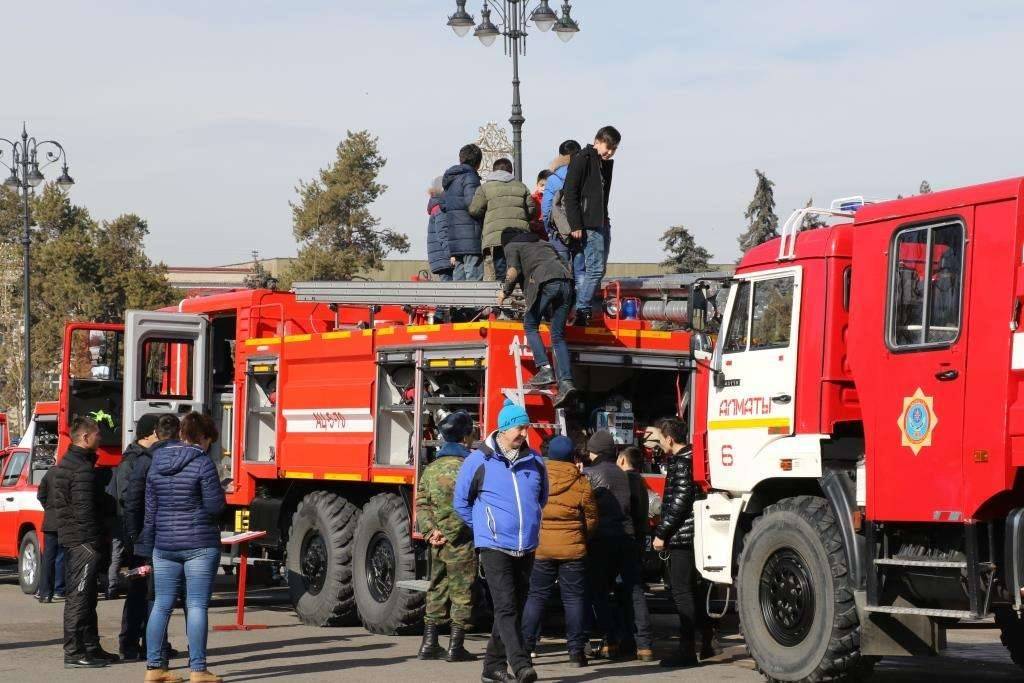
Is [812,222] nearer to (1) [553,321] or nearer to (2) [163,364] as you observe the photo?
(1) [553,321]

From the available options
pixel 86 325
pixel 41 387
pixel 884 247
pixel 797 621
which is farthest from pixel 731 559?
pixel 41 387

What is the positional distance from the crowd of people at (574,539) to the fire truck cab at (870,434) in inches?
24.4

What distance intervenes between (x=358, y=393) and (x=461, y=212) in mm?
1976

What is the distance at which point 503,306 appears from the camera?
12805 mm

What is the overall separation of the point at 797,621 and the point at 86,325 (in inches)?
414

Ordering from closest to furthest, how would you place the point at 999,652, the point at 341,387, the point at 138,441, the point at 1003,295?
the point at 1003,295 → the point at 138,441 → the point at 999,652 → the point at 341,387

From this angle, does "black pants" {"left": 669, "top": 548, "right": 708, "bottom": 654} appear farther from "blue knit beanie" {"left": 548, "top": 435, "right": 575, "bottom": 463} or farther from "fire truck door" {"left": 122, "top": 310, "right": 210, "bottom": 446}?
"fire truck door" {"left": 122, "top": 310, "right": 210, "bottom": 446}

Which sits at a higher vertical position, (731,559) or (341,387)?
(341,387)

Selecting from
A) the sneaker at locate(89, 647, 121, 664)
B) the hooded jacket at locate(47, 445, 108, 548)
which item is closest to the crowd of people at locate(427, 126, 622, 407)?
the hooded jacket at locate(47, 445, 108, 548)

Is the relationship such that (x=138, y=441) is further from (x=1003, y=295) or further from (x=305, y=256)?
(x=305, y=256)

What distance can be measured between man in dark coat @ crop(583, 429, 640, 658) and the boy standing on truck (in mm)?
985

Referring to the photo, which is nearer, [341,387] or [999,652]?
[999,652]

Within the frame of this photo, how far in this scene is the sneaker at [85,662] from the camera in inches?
453

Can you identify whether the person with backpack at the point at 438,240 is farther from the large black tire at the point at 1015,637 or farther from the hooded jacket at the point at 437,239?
the large black tire at the point at 1015,637
